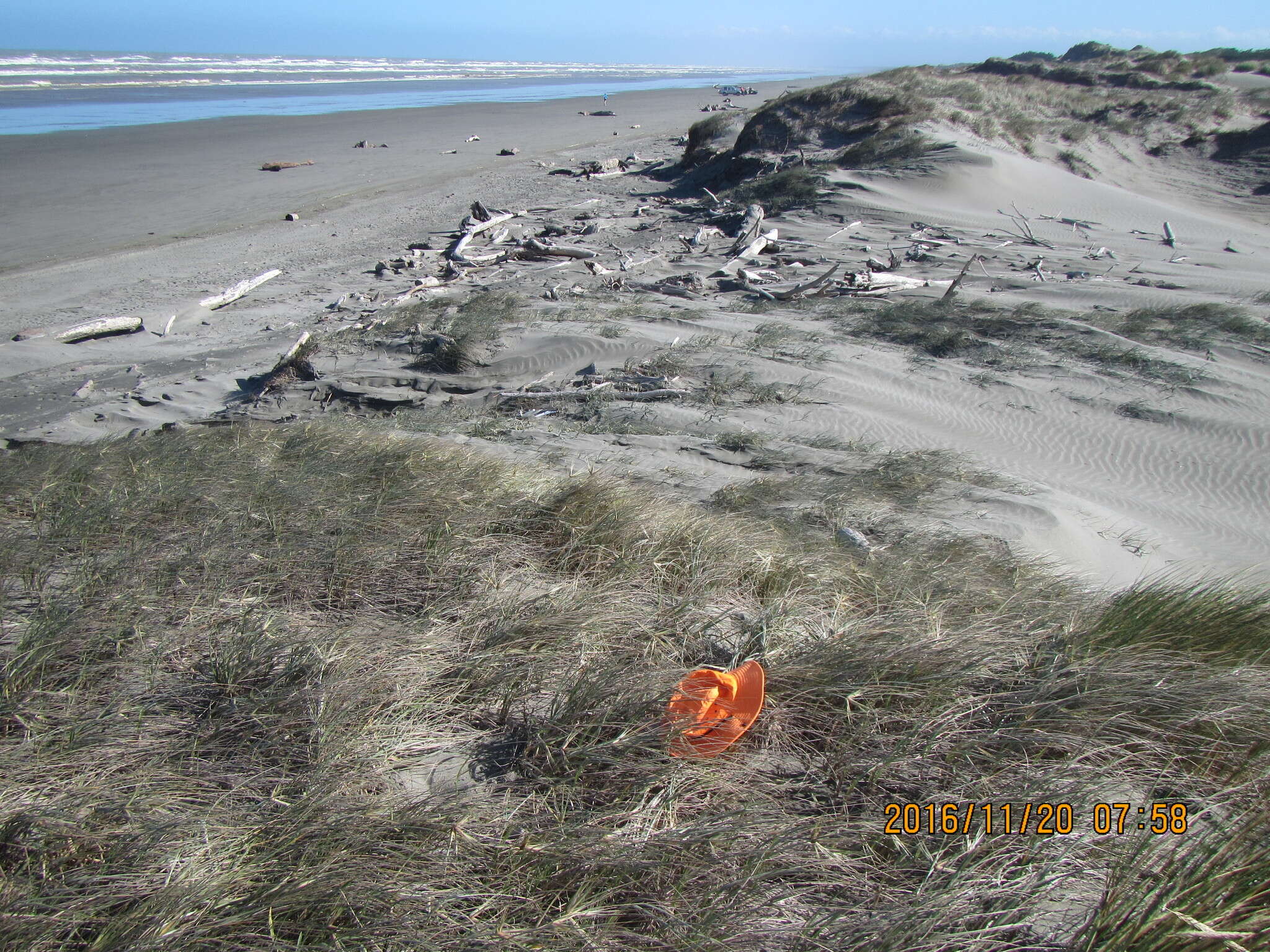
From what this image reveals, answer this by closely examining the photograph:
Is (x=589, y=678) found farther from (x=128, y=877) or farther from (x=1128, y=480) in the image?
(x=1128, y=480)

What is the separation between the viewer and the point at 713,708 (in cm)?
223

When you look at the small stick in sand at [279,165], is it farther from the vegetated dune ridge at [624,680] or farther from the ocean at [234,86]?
the vegetated dune ridge at [624,680]

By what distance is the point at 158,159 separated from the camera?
69.3 ft

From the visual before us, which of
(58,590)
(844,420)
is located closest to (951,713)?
(58,590)

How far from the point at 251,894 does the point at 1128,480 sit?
22.0 ft

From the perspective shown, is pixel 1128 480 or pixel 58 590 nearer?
pixel 58 590

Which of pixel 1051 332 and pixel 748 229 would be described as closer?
pixel 1051 332

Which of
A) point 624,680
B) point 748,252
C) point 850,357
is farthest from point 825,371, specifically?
point 624,680

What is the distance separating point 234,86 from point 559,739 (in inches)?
2176

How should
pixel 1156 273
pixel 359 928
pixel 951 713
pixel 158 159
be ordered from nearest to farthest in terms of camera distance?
1. pixel 359 928
2. pixel 951 713
3. pixel 1156 273
4. pixel 158 159

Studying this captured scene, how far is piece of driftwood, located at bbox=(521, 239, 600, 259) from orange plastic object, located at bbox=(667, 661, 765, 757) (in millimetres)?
11409

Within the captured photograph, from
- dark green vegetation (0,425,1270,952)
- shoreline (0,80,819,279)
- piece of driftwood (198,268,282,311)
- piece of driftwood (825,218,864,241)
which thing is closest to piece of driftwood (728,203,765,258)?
piece of driftwood (825,218,864,241)

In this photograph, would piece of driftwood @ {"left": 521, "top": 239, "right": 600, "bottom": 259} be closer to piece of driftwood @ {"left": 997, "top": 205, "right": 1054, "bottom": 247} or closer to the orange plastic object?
piece of driftwood @ {"left": 997, "top": 205, "right": 1054, "bottom": 247}
